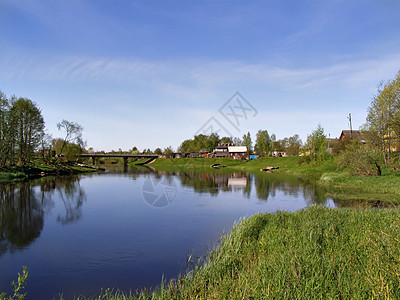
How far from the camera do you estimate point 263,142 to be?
121 metres

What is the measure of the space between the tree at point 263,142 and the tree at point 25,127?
85.9 metres

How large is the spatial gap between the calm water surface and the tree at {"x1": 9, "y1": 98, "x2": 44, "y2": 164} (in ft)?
88.7

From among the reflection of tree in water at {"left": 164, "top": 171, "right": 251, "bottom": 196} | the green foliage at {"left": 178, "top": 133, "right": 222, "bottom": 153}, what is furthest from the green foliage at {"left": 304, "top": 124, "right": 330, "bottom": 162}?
the green foliage at {"left": 178, "top": 133, "right": 222, "bottom": 153}

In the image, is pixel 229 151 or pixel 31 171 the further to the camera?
pixel 229 151

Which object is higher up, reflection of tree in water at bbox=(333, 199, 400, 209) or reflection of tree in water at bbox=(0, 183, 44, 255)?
reflection of tree in water at bbox=(0, 183, 44, 255)

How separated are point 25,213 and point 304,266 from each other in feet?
75.3

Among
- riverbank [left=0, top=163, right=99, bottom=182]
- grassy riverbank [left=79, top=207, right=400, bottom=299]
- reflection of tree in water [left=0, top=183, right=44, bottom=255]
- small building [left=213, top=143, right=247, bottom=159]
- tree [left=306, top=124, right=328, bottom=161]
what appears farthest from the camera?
small building [left=213, top=143, right=247, bottom=159]

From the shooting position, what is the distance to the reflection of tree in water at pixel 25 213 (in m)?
16.0

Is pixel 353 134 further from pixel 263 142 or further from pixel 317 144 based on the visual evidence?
pixel 263 142

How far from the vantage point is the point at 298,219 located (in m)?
15.2

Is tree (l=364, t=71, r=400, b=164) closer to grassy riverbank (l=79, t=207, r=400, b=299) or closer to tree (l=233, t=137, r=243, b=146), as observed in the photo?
grassy riverbank (l=79, t=207, r=400, b=299)

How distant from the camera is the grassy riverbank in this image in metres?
6.74

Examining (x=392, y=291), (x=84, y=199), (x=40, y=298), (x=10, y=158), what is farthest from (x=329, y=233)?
(x=10, y=158)

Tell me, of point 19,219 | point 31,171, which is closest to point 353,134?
point 31,171
